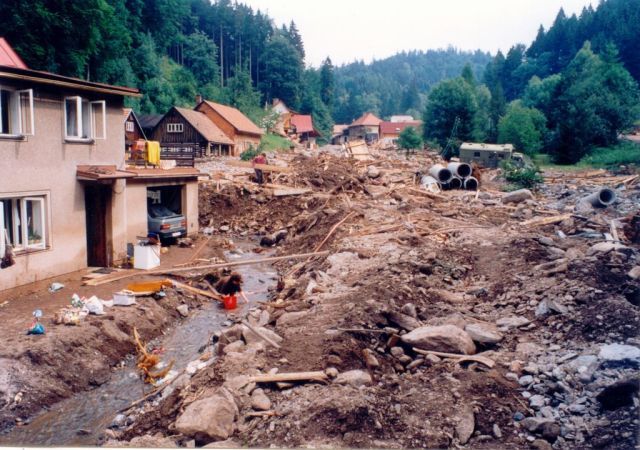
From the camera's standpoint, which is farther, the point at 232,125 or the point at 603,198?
the point at 232,125

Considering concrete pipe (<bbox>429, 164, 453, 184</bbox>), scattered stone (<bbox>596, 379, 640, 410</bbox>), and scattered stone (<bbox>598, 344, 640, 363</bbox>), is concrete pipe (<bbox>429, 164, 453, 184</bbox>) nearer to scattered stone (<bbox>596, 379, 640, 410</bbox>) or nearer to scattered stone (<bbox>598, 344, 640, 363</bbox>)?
scattered stone (<bbox>598, 344, 640, 363</bbox>)

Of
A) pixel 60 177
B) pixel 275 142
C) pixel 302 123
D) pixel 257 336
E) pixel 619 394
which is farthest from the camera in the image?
pixel 302 123

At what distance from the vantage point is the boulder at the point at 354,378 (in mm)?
7098

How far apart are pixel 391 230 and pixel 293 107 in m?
70.0

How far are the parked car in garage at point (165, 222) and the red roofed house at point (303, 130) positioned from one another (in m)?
55.2

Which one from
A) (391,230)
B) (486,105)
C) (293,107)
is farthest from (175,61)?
(391,230)

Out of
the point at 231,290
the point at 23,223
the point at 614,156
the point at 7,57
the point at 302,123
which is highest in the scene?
the point at 302,123

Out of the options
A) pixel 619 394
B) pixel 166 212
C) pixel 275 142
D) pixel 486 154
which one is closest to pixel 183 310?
pixel 166 212

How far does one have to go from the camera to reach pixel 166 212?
2042 cm

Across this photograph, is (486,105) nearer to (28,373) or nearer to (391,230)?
(391,230)

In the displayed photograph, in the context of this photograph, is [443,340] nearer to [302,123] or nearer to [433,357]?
[433,357]

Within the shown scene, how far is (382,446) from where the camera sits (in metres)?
5.87

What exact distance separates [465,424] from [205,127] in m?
44.5

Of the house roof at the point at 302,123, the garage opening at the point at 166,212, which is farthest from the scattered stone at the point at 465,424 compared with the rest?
the house roof at the point at 302,123
